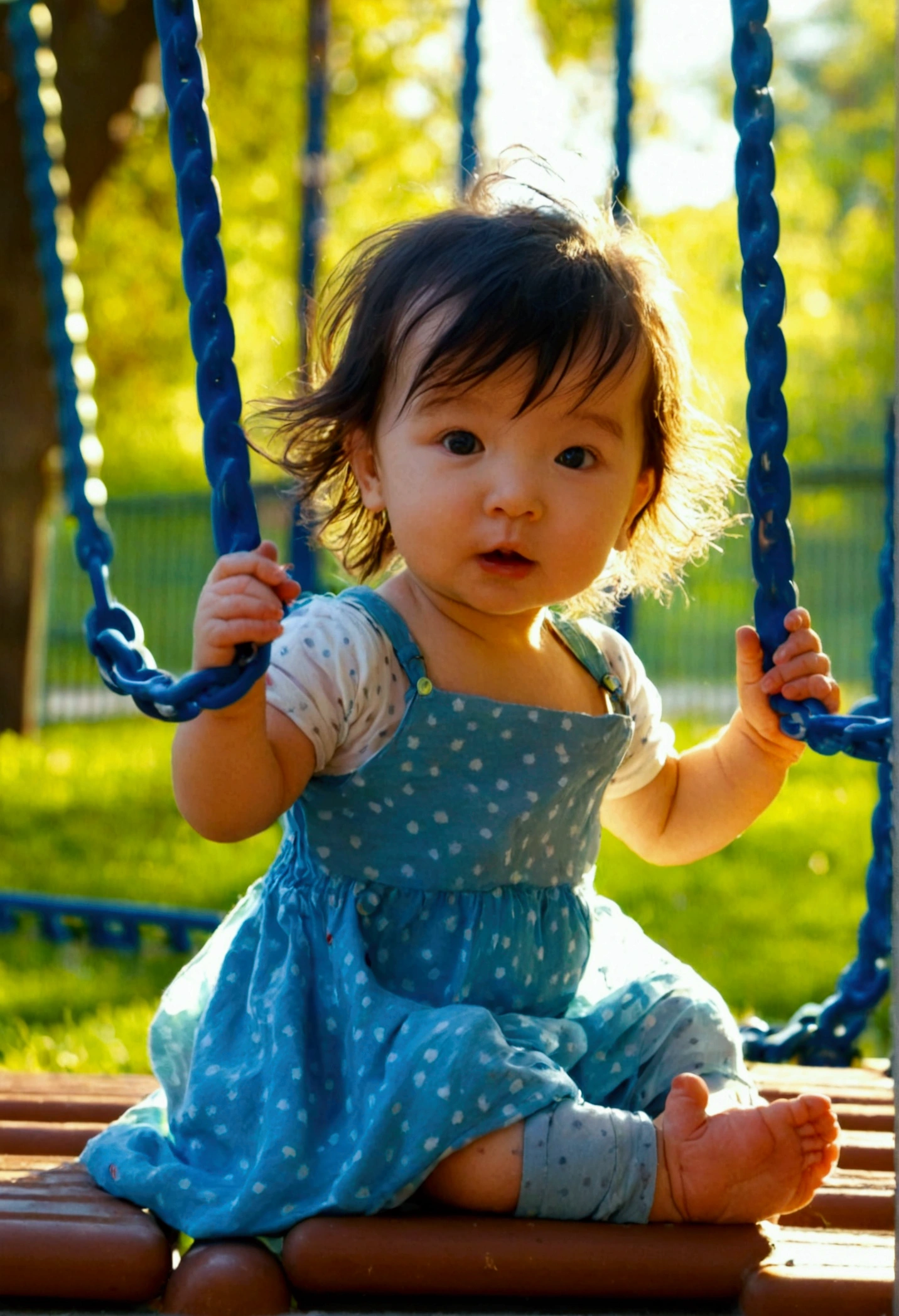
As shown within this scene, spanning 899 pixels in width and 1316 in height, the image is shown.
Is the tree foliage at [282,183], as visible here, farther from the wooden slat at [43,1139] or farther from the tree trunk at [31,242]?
the wooden slat at [43,1139]

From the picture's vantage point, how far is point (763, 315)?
1547 millimetres

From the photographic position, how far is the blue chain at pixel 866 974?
2.46 m

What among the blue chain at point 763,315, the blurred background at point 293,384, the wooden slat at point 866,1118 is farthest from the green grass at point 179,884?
Result: the blue chain at point 763,315

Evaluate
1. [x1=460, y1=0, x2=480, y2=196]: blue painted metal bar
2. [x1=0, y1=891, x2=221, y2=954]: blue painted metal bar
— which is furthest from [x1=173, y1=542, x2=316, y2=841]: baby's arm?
[x1=0, y1=891, x2=221, y2=954]: blue painted metal bar

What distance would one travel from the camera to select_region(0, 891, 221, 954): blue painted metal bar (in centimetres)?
377

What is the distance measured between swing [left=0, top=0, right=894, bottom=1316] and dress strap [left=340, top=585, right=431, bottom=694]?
30 centimetres

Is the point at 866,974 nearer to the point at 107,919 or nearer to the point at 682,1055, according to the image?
the point at 682,1055

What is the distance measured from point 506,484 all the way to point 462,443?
0.08 metres

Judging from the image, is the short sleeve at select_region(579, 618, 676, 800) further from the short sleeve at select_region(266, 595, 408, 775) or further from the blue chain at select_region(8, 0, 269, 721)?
the blue chain at select_region(8, 0, 269, 721)

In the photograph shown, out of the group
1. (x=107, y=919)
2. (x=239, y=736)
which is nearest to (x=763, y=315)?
(x=239, y=736)

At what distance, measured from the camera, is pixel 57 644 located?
11148 mm

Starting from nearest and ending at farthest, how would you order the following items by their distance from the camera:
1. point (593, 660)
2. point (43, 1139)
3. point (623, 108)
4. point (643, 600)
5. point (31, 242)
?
point (43, 1139) → point (593, 660) → point (623, 108) → point (31, 242) → point (643, 600)

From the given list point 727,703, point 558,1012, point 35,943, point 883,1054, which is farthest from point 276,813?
point 727,703

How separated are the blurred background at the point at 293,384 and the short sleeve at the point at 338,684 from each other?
2.12 ft
